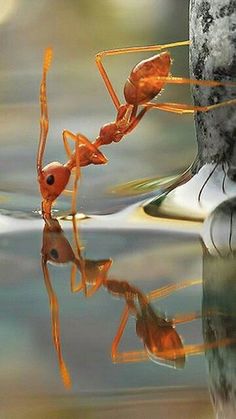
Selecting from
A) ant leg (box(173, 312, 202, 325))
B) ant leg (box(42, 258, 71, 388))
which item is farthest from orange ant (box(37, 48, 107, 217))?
ant leg (box(173, 312, 202, 325))

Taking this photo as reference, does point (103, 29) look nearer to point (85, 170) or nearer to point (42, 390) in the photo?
point (85, 170)

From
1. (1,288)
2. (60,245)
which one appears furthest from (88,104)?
(1,288)

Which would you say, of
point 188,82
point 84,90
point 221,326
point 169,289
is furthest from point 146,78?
point 84,90

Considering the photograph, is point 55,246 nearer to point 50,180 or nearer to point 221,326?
point 50,180

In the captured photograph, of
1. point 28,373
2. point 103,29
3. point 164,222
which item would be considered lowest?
point 103,29

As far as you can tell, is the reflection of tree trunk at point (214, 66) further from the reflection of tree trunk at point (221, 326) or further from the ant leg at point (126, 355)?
the ant leg at point (126, 355)
